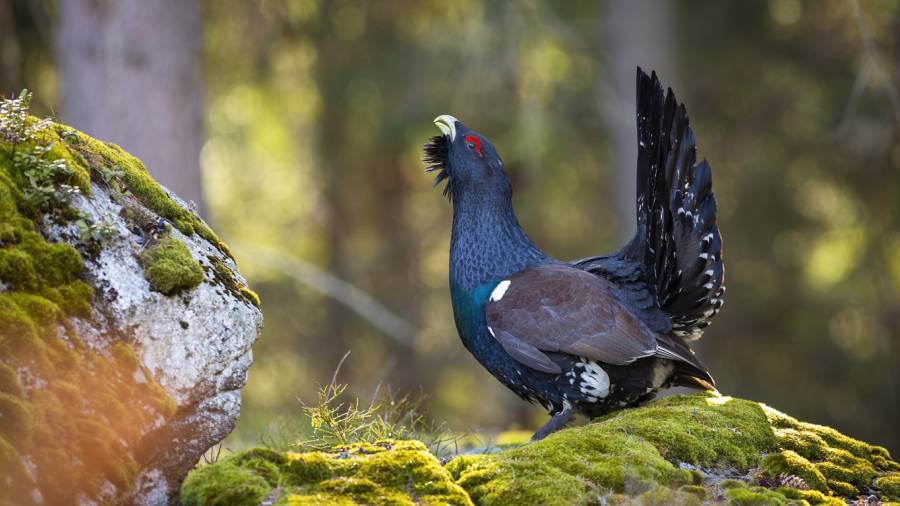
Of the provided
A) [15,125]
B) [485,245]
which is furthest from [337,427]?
[15,125]

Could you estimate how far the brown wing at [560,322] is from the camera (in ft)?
15.4

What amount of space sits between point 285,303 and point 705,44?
7572 millimetres

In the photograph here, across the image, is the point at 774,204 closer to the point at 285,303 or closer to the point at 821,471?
the point at 285,303

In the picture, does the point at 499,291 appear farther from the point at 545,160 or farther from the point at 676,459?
the point at 545,160

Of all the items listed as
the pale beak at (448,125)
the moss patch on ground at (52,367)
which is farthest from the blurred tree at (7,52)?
the moss patch on ground at (52,367)

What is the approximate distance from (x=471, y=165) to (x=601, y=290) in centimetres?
111

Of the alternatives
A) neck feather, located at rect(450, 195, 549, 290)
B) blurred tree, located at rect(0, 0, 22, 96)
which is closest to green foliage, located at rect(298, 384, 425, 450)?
neck feather, located at rect(450, 195, 549, 290)

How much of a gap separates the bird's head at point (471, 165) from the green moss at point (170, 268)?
6.91 feet

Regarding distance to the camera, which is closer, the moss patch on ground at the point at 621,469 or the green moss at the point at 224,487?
the green moss at the point at 224,487

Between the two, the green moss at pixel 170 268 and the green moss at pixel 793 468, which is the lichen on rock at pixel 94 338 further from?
the green moss at pixel 793 468

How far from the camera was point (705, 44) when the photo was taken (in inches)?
490

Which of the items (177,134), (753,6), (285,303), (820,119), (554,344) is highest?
(753,6)

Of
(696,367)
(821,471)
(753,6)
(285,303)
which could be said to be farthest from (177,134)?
(753,6)

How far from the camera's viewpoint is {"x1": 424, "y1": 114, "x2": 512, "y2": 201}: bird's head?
17.4ft
